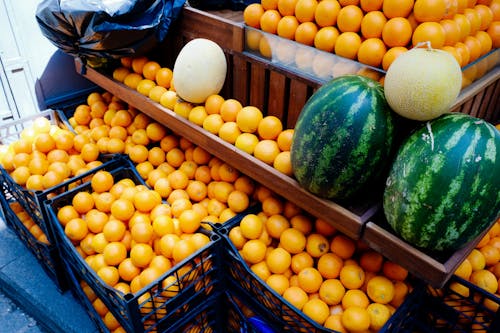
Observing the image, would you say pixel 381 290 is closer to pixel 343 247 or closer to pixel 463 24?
pixel 343 247

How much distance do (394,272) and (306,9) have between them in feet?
4.09

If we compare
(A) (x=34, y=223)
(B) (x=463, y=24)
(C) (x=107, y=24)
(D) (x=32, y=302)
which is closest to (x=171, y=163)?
(C) (x=107, y=24)

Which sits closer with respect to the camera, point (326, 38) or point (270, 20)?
point (326, 38)

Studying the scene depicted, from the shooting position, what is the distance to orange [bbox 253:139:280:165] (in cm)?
179

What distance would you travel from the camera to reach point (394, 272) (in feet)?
5.50

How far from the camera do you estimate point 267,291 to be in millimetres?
1688

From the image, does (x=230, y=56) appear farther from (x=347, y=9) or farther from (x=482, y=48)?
(x=482, y=48)

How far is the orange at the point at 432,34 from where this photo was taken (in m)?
1.47

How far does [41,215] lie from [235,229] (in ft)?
3.86

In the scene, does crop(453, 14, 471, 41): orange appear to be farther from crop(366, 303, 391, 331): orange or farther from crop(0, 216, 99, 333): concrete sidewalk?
crop(0, 216, 99, 333): concrete sidewalk

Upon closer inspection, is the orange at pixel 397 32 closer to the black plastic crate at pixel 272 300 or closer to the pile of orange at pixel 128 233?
the black plastic crate at pixel 272 300

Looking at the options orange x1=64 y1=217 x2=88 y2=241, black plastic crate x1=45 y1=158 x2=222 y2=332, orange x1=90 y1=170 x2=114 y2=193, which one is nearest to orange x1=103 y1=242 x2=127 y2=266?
black plastic crate x1=45 y1=158 x2=222 y2=332

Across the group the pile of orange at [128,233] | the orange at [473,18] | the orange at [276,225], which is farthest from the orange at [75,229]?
the orange at [473,18]

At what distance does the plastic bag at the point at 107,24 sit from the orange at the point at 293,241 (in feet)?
4.75
